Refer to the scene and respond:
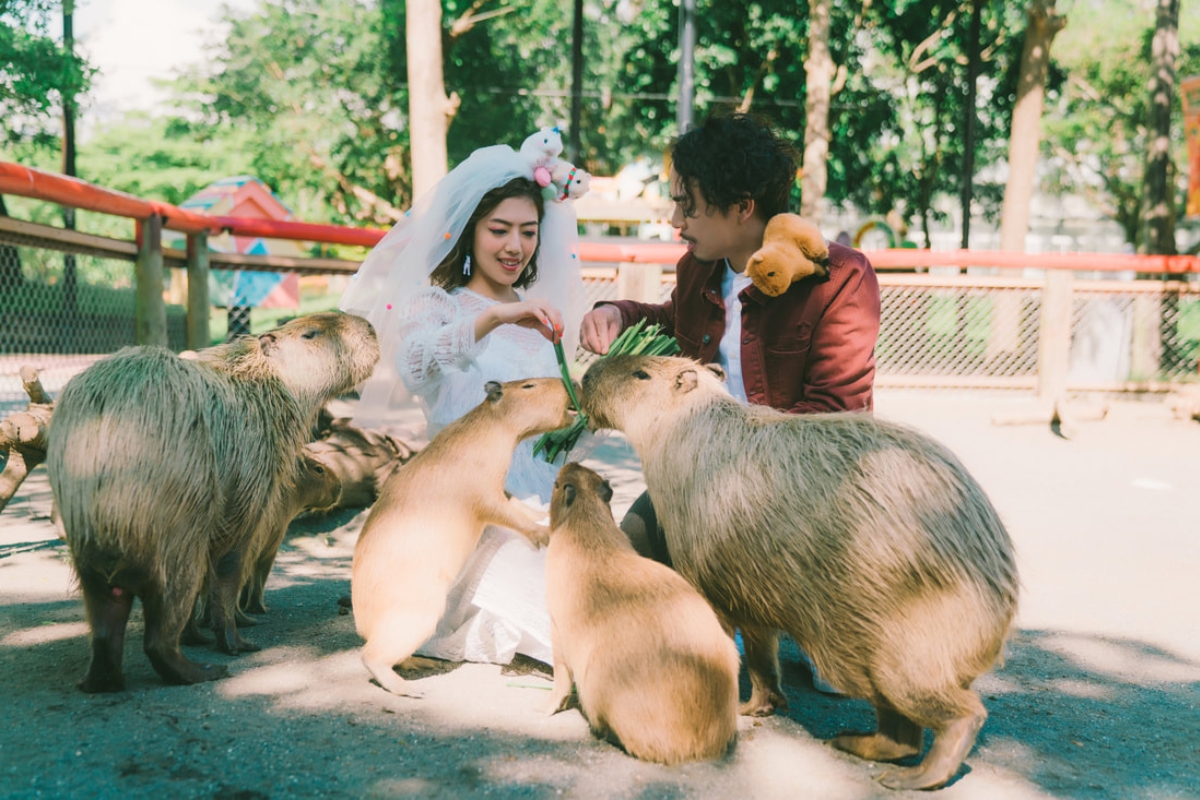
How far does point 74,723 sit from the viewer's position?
2.44m

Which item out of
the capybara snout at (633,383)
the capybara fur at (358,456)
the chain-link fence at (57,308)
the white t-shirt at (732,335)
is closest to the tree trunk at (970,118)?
the capybara fur at (358,456)

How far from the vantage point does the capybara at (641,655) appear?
229 cm

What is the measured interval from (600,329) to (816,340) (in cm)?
85

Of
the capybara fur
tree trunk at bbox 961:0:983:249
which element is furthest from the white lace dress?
tree trunk at bbox 961:0:983:249

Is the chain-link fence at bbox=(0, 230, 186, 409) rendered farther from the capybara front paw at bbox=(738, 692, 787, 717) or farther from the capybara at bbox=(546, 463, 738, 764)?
the capybara front paw at bbox=(738, 692, 787, 717)

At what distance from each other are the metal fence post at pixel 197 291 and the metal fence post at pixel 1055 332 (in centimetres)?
733

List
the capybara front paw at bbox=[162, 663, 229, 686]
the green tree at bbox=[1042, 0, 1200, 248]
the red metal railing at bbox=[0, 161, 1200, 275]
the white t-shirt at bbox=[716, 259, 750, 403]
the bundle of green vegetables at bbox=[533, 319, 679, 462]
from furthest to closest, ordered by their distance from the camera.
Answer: the green tree at bbox=[1042, 0, 1200, 248], the red metal railing at bbox=[0, 161, 1200, 275], the white t-shirt at bbox=[716, 259, 750, 403], the bundle of green vegetables at bbox=[533, 319, 679, 462], the capybara front paw at bbox=[162, 663, 229, 686]

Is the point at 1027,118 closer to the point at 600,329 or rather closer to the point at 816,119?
the point at 816,119

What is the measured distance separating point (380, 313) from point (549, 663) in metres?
1.57

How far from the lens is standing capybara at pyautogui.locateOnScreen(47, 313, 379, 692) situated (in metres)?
2.50

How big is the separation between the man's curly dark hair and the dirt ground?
1.68 meters

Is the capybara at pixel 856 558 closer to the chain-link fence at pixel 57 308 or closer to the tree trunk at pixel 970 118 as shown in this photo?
the chain-link fence at pixel 57 308

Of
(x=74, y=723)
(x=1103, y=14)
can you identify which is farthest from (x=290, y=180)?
(x=1103, y=14)

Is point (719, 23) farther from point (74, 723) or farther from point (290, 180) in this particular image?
point (74, 723)
